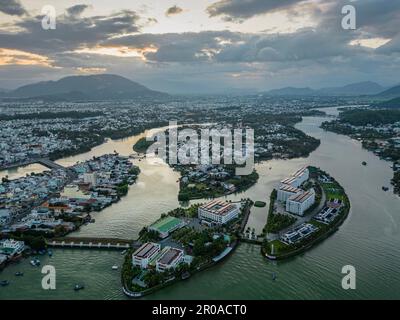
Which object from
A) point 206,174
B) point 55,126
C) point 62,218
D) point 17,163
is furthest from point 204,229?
point 55,126

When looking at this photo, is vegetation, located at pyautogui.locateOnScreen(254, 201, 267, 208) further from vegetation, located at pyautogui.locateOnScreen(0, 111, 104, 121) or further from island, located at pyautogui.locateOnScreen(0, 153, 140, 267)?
vegetation, located at pyautogui.locateOnScreen(0, 111, 104, 121)

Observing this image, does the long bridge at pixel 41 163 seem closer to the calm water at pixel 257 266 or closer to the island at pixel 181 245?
the calm water at pixel 257 266

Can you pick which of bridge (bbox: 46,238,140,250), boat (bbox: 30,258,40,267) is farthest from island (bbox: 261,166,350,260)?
boat (bbox: 30,258,40,267)

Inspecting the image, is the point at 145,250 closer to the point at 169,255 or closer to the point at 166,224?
the point at 169,255

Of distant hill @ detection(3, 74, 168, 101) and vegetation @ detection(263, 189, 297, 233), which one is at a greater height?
distant hill @ detection(3, 74, 168, 101)

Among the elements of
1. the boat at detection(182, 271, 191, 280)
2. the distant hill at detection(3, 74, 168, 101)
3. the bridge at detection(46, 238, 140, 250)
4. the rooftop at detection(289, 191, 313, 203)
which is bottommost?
the boat at detection(182, 271, 191, 280)

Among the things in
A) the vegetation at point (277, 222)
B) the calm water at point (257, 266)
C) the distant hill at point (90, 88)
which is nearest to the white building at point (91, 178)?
the calm water at point (257, 266)
